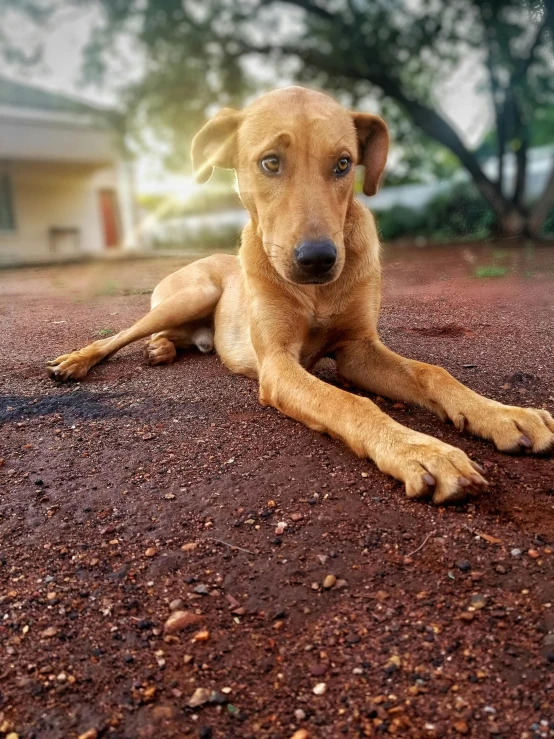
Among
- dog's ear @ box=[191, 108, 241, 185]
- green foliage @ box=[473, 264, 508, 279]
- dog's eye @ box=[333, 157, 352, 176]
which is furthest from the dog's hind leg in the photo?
green foliage @ box=[473, 264, 508, 279]

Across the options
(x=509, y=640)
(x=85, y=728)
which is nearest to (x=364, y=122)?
(x=509, y=640)

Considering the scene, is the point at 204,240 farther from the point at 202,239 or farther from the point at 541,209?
the point at 541,209

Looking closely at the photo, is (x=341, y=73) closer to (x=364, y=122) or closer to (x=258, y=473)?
(x=364, y=122)

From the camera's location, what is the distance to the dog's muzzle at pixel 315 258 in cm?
289

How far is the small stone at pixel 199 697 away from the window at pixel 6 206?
14626 mm

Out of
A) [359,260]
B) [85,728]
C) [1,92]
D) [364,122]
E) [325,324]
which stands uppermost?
[1,92]

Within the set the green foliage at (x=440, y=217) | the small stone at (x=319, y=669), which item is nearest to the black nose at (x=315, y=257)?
the small stone at (x=319, y=669)

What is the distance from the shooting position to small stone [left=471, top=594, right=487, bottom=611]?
1.74 m

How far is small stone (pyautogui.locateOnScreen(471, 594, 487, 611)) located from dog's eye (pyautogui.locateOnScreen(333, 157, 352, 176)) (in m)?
2.19

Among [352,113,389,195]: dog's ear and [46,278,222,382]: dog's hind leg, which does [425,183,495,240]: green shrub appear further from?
[352,113,389,195]: dog's ear

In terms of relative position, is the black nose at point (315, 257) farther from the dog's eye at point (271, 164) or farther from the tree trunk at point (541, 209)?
the tree trunk at point (541, 209)

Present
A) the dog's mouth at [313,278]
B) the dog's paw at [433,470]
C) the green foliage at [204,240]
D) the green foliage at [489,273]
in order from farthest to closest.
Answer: the green foliage at [204,240] < the green foliage at [489,273] < the dog's mouth at [313,278] < the dog's paw at [433,470]

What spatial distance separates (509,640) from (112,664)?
101cm

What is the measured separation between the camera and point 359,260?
3.62 metres
